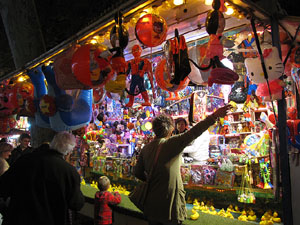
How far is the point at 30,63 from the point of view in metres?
4.30

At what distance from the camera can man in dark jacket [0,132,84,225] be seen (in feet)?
6.95

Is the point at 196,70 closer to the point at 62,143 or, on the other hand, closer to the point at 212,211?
the point at 62,143

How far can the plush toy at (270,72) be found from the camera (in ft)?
8.29

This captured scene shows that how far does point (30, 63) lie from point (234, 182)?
12.1ft

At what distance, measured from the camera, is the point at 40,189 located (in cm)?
213

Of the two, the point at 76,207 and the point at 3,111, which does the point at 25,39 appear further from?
the point at 76,207

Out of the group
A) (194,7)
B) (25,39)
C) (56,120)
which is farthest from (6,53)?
(194,7)

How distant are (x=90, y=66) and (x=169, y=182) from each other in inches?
51.3

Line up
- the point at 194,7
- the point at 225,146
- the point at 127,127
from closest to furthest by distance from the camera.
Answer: the point at 194,7, the point at 225,146, the point at 127,127

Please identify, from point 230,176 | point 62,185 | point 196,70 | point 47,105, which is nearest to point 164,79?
point 196,70

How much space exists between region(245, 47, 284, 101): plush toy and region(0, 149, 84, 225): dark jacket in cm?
200

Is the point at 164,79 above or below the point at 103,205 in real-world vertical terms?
above

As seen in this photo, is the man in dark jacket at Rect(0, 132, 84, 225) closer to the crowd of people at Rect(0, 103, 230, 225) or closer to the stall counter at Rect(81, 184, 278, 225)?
the crowd of people at Rect(0, 103, 230, 225)

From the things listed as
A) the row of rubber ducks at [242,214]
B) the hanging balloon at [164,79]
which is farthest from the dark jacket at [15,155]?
the row of rubber ducks at [242,214]
